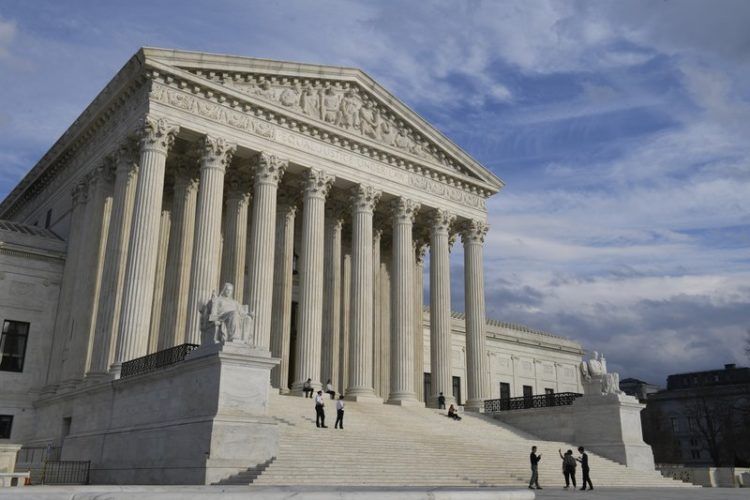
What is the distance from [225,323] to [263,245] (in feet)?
37.0

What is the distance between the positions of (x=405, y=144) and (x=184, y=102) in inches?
565

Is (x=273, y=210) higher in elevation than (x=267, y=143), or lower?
lower

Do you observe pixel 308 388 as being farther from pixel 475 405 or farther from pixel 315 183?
pixel 475 405

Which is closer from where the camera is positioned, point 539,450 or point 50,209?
point 539,450

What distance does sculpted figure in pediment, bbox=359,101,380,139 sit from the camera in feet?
127

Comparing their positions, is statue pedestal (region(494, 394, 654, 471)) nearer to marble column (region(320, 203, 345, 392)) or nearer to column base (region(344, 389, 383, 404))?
column base (region(344, 389, 383, 404))

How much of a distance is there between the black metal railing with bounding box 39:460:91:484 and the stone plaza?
45cm

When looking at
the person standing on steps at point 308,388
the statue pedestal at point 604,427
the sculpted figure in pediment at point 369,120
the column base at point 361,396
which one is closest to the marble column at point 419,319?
the column base at point 361,396

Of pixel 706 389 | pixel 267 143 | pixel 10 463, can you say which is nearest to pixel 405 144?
pixel 267 143

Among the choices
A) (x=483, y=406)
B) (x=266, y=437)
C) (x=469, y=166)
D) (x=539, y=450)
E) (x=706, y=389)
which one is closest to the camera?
(x=266, y=437)

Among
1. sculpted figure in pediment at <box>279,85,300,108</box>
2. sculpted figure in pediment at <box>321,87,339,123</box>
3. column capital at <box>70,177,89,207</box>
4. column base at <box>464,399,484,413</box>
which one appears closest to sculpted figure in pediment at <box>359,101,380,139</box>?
sculpted figure in pediment at <box>321,87,339,123</box>

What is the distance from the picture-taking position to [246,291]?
35.4 metres

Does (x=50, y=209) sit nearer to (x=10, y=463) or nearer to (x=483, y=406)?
(x=10, y=463)

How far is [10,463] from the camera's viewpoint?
22.1 metres
